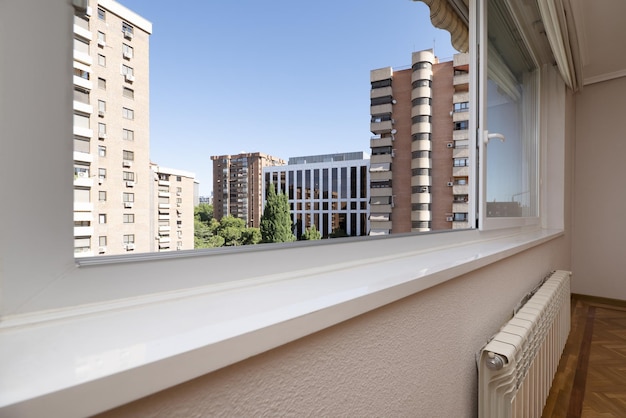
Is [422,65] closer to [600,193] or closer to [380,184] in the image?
[380,184]

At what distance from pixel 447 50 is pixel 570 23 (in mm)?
1624

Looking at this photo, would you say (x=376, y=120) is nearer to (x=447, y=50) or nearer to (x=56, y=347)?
(x=447, y=50)

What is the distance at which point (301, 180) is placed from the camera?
68 cm

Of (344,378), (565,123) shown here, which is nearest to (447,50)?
(344,378)

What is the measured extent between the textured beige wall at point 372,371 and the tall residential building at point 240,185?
250 mm

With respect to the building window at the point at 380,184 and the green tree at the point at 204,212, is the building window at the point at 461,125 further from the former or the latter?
the green tree at the point at 204,212

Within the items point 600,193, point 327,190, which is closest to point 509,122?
point 327,190

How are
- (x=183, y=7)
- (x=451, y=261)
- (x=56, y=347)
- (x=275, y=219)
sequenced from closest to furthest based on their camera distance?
(x=56, y=347)
(x=183, y=7)
(x=275, y=219)
(x=451, y=261)

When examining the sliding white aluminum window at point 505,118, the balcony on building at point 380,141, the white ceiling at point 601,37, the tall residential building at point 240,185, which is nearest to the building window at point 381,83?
the balcony on building at point 380,141

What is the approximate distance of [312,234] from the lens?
732mm

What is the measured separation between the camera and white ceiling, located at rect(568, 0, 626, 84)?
94.0 inches

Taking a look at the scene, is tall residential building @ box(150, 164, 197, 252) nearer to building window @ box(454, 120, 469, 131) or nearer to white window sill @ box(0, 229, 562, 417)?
white window sill @ box(0, 229, 562, 417)

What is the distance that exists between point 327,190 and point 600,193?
4471 mm

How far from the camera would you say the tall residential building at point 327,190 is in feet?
2.18
